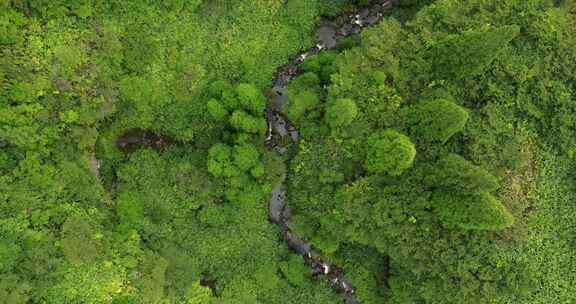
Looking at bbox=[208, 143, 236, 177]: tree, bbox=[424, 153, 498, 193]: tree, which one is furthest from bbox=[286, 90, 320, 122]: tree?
bbox=[424, 153, 498, 193]: tree

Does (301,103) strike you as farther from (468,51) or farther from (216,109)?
(468,51)

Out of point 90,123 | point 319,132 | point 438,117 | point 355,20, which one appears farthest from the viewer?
point 355,20

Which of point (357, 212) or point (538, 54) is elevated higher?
point (538, 54)

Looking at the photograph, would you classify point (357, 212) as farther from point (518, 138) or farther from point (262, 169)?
point (518, 138)

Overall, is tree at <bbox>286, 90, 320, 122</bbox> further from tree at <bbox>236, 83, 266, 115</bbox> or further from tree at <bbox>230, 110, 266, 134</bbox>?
tree at <bbox>230, 110, 266, 134</bbox>

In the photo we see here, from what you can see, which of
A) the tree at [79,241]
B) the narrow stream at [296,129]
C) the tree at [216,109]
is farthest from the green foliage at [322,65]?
the tree at [79,241]

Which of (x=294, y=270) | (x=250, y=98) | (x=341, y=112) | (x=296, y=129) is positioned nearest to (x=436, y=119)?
(x=341, y=112)

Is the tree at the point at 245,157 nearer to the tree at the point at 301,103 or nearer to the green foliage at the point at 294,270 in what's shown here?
the tree at the point at 301,103

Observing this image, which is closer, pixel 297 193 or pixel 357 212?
pixel 357 212

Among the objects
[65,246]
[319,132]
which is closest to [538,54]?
[319,132]
